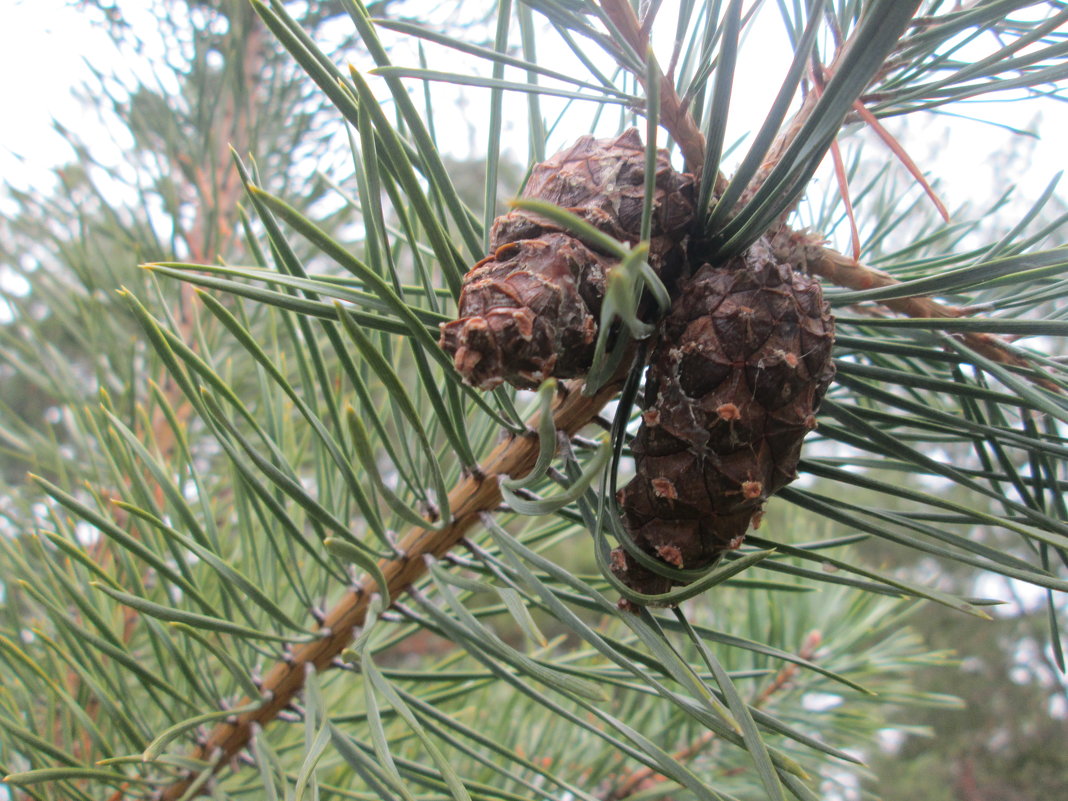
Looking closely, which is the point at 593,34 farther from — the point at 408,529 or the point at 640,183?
the point at 408,529

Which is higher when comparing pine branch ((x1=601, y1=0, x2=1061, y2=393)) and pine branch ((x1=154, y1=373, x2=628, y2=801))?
pine branch ((x1=601, y1=0, x2=1061, y2=393))

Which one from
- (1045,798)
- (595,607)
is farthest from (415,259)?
(1045,798)

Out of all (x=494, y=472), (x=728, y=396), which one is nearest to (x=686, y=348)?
(x=728, y=396)

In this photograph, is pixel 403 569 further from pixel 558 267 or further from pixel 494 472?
pixel 558 267

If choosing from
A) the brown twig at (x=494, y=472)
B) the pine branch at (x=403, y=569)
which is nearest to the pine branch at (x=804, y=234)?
the brown twig at (x=494, y=472)

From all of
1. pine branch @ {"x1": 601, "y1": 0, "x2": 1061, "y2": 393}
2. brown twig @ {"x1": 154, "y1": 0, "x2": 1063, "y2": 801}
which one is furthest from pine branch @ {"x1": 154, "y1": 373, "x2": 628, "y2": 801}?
pine branch @ {"x1": 601, "y1": 0, "x2": 1061, "y2": 393}

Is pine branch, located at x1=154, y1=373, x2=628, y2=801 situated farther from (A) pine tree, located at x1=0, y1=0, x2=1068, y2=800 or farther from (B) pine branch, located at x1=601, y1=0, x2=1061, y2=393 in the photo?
(B) pine branch, located at x1=601, y1=0, x2=1061, y2=393
